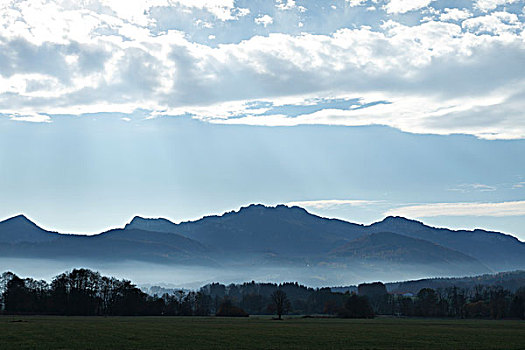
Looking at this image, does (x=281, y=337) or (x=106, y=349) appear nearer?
(x=106, y=349)

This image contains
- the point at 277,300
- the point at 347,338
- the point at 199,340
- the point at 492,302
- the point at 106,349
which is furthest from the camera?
the point at 492,302

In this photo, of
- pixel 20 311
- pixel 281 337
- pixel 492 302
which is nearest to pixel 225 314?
pixel 20 311

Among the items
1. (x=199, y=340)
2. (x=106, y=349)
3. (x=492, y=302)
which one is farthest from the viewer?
(x=492, y=302)

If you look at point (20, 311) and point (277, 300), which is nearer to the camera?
point (20, 311)

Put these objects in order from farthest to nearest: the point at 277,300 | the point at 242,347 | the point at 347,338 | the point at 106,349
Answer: the point at 277,300 < the point at 347,338 < the point at 242,347 < the point at 106,349

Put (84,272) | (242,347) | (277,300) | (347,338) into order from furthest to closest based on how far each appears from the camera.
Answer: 1. (277,300)
2. (84,272)
3. (347,338)
4. (242,347)

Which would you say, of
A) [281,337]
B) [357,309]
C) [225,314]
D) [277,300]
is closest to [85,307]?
[225,314]

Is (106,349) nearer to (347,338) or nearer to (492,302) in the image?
(347,338)

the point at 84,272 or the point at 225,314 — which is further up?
the point at 84,272

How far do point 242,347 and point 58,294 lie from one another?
343 ft

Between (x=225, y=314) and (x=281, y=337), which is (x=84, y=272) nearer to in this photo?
(x=225, y=314)

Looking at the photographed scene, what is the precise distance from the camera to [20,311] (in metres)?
150

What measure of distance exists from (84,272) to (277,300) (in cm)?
A: 5553

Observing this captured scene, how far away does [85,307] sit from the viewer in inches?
6127
